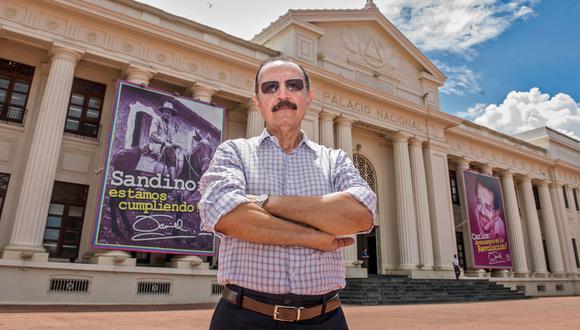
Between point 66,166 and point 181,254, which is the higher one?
point 66,166

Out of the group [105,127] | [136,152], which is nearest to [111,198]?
[136,152]

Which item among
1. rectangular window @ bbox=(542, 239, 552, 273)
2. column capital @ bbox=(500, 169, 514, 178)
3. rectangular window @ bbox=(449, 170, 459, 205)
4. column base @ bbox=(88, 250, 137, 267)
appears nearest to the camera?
column base @ bbox=(88, 250, 137, 267)

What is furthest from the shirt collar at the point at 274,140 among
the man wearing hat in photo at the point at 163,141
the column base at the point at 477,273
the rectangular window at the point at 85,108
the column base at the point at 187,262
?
the column base at the point at 477,273

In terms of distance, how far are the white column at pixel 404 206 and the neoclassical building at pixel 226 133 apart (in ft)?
0.20

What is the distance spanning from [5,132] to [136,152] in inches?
158

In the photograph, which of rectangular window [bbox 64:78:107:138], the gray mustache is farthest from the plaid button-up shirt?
rectangular window [bbox 64:78:107:138]

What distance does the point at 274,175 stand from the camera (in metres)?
1.66

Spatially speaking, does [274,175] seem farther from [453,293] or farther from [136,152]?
[453,293]

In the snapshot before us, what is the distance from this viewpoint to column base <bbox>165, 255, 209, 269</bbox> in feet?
37.0

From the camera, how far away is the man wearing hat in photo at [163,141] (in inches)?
450

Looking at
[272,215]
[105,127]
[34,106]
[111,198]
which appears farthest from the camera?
[105,127]

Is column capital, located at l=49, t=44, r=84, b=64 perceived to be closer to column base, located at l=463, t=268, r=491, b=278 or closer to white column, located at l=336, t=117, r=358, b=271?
white column, located at l=336, t=117, r=358, b=271

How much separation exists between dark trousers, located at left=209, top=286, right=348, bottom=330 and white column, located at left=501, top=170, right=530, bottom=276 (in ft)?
76.3

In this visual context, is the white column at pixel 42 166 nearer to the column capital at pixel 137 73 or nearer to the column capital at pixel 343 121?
the column capital at pixel 137 73
